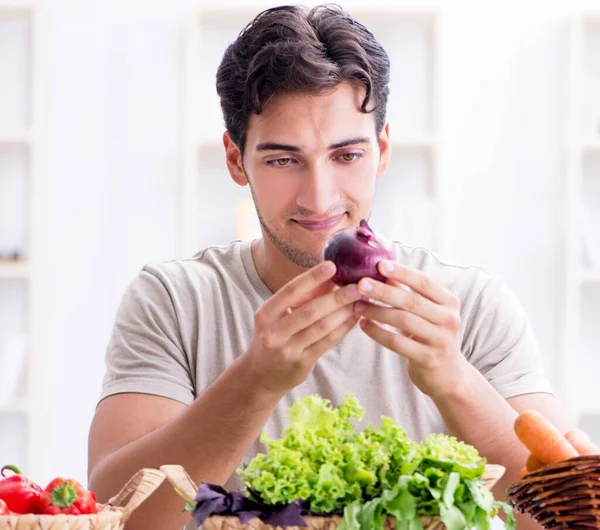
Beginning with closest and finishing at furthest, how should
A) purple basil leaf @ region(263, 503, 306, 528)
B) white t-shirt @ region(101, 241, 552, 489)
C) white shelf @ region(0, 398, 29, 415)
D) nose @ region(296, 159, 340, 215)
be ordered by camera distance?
purple basil leaf @ region(263, 503, 306, 528), nose @ region(296, 159, 340, 215), white t-shirt @ region(101, 241, 552, 489), white shelf @ region(0, 398, 29, 415)

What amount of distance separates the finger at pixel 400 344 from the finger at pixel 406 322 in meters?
0.01

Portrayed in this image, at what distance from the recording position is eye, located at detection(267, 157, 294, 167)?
1725 mm

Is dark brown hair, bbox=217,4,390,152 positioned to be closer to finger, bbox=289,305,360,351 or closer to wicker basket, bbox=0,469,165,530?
finger, bbox=289,305,360,351

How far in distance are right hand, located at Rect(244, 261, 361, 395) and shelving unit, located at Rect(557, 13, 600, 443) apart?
8.31 feet

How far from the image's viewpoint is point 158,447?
1539 mm

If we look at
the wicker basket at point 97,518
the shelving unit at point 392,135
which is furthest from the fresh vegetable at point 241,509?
the shelving unit at point 392,135

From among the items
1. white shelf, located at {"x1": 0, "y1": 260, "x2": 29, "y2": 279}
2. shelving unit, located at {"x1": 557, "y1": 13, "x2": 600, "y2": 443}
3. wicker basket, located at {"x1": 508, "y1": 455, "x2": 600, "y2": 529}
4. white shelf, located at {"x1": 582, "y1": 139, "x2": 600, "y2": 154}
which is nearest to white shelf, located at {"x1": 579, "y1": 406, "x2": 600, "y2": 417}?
shelving unit, located at {"x1": 557, "y1": 13, "x2": 600, "y2": 443}

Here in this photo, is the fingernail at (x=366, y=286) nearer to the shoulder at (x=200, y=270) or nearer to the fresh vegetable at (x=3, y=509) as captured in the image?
the fresh vegetable at (x=3, y=509)

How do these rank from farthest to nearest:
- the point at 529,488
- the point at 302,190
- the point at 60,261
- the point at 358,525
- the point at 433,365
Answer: the point at 60,261 < the point at 302,190 < the point at 433,365 < the point at 529,488 < the point at 358,525

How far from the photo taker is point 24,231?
3883 mm

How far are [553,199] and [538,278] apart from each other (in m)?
0.33

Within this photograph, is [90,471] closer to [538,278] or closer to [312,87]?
[312,87]

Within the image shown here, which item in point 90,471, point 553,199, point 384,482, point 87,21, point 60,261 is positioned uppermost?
point 87,21

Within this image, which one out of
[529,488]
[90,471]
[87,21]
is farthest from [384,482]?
[87,21]
